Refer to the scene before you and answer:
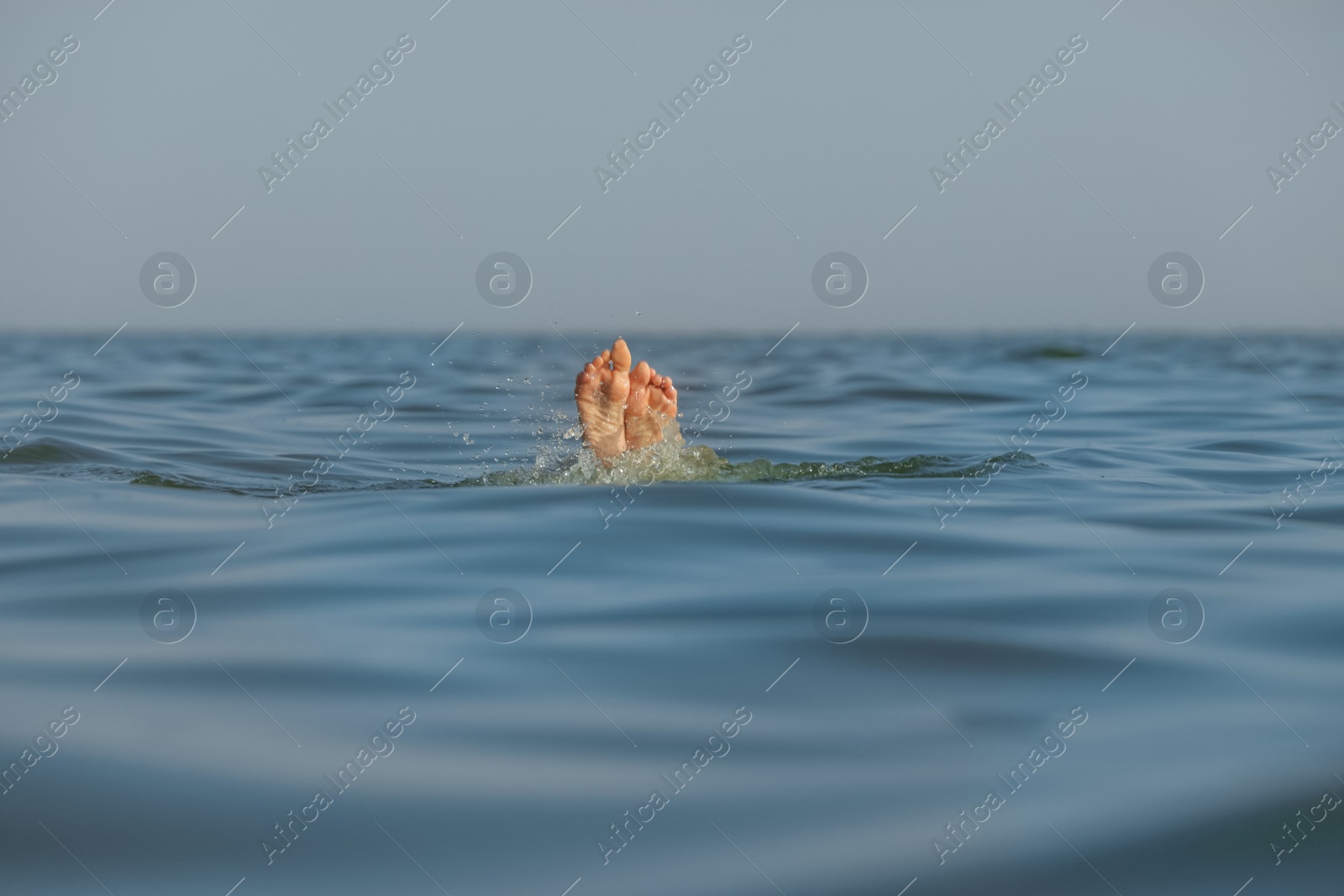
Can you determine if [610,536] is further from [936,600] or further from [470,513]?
[936,600]

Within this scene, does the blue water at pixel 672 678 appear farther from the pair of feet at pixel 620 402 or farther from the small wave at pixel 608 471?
the pair of feet at pixel 620 402

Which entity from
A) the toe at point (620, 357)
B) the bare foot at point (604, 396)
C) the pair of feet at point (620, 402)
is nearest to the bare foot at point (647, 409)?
the pair of feet at point (620, 402)

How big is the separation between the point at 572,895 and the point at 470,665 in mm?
1262

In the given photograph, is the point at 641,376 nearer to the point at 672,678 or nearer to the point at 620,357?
the point at 620,357

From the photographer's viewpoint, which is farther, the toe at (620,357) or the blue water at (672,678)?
the toe at (620,357)

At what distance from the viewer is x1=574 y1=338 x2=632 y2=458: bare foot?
6.46m

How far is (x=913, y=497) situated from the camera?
6.18m

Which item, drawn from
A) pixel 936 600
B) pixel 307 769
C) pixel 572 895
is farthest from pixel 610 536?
pixel 572 895

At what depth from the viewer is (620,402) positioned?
→ 21.4ft

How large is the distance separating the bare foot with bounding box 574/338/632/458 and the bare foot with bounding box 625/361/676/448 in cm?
12

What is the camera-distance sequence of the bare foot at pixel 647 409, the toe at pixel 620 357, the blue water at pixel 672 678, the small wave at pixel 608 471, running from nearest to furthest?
the blue water at pixel 672 678
the toe at pixel 620 357
the small wave at pixel 608 471
the bare foot at pixel 647 409

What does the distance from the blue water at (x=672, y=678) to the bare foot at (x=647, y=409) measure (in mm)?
166

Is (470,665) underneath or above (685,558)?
underneath

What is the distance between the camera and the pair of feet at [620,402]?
6480mm
